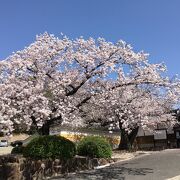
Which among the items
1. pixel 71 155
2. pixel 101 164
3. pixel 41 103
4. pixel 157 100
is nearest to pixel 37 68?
pixel 41 103

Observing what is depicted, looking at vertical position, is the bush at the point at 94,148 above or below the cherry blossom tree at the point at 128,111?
below


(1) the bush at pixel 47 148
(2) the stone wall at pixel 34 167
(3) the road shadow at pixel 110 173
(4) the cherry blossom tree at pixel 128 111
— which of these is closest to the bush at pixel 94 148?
(4) the cherry blossom tree at pixel 128 111

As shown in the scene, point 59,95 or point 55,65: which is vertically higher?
point 55,65

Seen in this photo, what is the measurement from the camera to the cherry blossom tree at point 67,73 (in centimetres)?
1717

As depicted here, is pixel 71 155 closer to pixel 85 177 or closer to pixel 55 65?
pixel 85 177

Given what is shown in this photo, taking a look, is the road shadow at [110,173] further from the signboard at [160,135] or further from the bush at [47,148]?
the signboard at [160,135]

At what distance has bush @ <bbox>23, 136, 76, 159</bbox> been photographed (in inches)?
698

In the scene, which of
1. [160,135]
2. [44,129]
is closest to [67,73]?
[44,129]

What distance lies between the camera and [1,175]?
52.9ft

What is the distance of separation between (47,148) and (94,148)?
5.02 meters

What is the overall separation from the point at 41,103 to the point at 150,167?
6.61 m

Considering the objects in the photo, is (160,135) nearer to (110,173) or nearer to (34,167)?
(110,173)

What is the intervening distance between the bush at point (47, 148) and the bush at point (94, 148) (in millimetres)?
4014

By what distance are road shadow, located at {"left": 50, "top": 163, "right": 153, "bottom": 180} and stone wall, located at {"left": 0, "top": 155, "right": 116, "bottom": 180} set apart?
A: 2.31 feet
